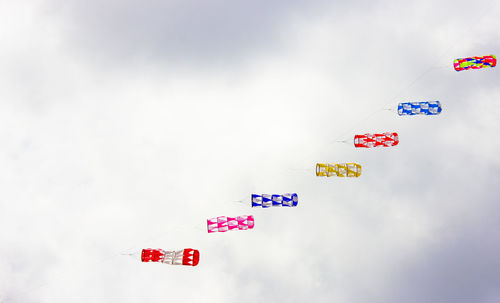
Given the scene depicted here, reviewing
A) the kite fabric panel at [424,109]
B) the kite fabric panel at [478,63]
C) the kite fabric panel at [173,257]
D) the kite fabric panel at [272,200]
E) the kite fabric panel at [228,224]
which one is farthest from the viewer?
the kite fabric panel at [478,63]

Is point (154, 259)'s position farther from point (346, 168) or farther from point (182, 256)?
point (346, 168)

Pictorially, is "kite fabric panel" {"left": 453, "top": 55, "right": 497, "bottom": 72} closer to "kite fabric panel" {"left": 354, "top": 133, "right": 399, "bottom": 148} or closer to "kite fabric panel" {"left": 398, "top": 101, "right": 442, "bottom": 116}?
"kite fabric panel" {"left": 398, "top": 101, "right": 442, "bottom": 116}

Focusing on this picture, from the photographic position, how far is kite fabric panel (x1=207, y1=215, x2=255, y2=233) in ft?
342

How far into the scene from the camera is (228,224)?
105375 mm

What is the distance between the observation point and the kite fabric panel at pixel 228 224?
342ft

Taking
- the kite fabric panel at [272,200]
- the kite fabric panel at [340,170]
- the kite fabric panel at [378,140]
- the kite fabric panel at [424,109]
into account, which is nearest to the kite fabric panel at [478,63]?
the kite fabric panel at [424,109]

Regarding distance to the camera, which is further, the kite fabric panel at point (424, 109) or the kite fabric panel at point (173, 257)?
the kite fabric panel at point (424, 109)

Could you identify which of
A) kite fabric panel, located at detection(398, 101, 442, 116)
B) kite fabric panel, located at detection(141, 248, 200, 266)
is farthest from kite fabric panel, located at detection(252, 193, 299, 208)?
kite fabric panel, located at detection(398, 101, 442, 116)

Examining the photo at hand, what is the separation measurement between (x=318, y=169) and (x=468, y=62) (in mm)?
59145

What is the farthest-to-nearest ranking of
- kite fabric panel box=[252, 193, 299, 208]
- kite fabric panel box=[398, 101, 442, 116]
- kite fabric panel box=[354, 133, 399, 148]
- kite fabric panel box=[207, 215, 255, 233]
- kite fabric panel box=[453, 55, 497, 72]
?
kite fabric panel box=[453, 55, 497, 72] < kite fabric panel box=[398, 101, 442, 116] < kite fabric panel box=[354, 133, 399, 148] < kite fabric panel box=[252, 193, 299, 208] < kite fabric panel box=[207, 215, 255, 233]

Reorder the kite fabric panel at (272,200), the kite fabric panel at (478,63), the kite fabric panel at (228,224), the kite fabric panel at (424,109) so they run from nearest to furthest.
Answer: the kite fabric panel at (228,224) → the kite fabric panel at (272,200) → the kite fabric panel at (424,109) → the kite fabric panel at (478,63)

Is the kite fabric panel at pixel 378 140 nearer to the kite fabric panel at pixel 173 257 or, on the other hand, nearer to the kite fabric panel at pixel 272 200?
the kite fabric panel at pixel 272 200

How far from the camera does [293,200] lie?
105688 mm

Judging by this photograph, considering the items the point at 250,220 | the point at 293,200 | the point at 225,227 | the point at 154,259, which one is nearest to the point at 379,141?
the point at 293,200
